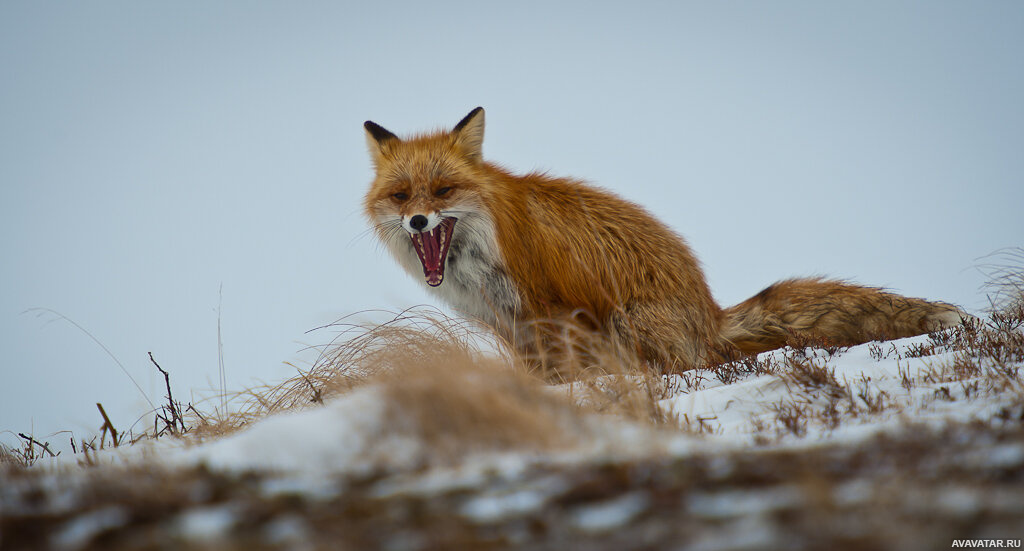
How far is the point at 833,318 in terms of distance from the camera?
20.6 ft

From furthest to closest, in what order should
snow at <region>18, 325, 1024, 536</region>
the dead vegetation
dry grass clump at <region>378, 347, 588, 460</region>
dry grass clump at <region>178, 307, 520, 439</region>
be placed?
1. dry grass clump at <region>178, 307, 520, 439</region>
2. dry grass clump at <region>378, 347, 588, 460</region>
3. snow at <region>18, 325, 1024, 536</region>
4. the dead vegetation

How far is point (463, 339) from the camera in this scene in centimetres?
529

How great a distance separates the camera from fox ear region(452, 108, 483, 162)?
6.71 meters

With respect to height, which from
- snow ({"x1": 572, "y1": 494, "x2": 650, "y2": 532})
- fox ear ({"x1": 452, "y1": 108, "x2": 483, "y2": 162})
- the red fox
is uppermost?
fox ear ({"x1": 452, "y1": 108, "x2": 483, "y2": 162})

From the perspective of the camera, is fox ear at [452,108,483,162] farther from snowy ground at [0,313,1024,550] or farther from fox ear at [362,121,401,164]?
snowy ground at [0,313,1024,550]

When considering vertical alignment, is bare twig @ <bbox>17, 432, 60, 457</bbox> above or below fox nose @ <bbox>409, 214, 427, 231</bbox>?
below

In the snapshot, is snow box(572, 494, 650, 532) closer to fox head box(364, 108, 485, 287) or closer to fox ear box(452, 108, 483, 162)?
fox head box(364, 108, 485, 287)

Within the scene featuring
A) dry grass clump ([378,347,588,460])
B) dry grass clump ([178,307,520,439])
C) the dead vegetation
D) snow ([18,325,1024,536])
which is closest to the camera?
the dead vegetation

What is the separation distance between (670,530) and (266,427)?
1728mm

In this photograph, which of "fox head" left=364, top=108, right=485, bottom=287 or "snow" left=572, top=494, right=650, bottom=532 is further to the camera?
"fox head" left=364, top=108, right=485, bottom=287

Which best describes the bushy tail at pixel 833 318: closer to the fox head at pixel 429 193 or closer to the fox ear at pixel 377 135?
the fox head at pixel 429 193

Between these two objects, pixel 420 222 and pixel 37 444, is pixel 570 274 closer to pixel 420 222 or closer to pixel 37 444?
pixel 420 222

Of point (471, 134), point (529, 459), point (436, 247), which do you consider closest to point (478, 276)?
point (436, 247)

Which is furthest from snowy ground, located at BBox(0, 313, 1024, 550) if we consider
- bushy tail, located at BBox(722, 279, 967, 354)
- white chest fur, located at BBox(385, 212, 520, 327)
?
bushy tail, located at BBox(722, 279, 967, 354)
